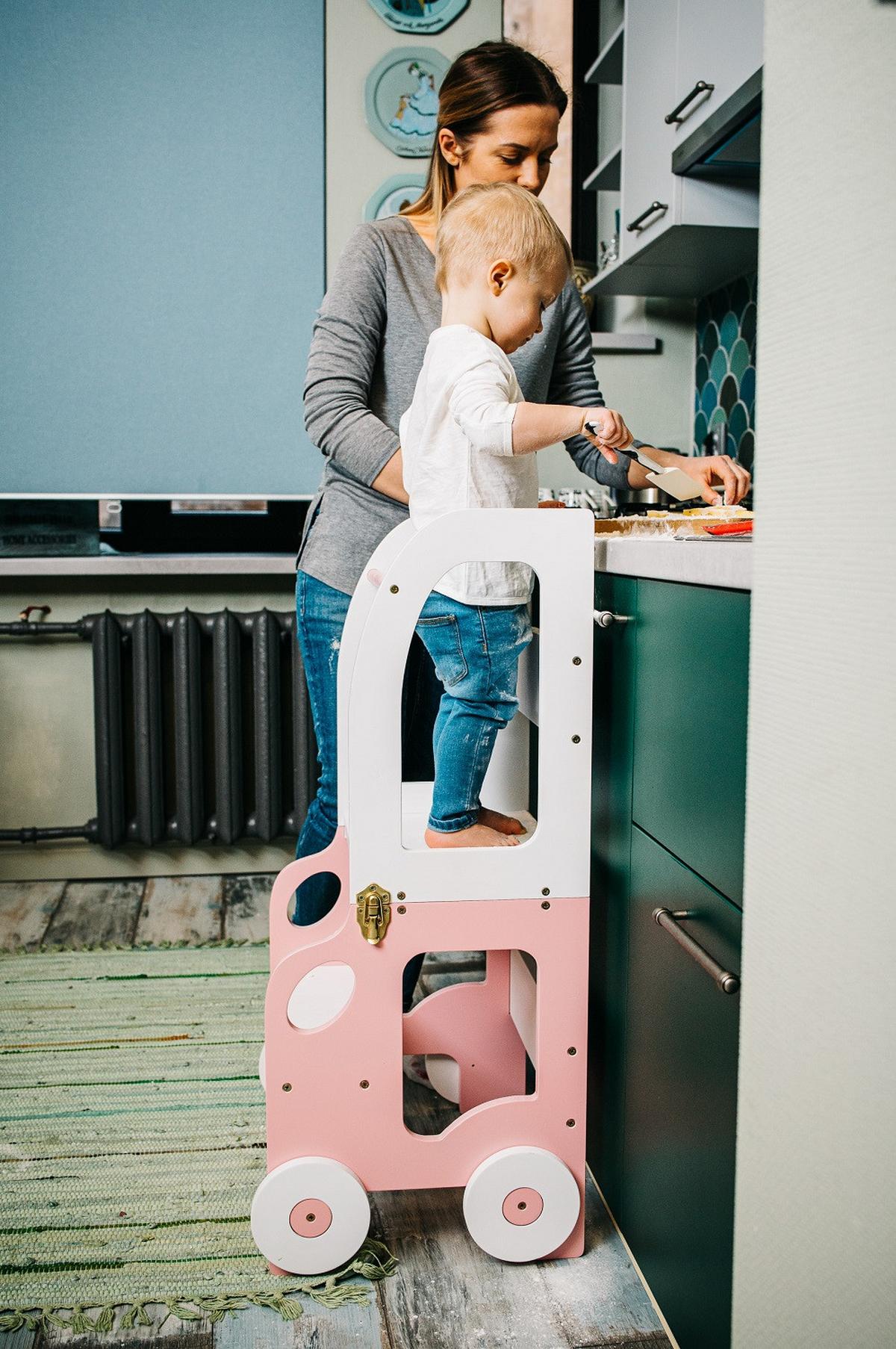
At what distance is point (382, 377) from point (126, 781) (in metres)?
1.42

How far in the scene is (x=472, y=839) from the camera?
3.63ft

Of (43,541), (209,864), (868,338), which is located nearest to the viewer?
(868,338)

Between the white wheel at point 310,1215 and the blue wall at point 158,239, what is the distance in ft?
5.86

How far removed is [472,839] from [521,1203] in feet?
1.21

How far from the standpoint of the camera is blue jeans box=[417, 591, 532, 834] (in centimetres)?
111

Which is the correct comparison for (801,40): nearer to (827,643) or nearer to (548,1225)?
(827,643)

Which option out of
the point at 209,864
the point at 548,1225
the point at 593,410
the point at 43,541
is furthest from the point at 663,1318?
the point at 43,541

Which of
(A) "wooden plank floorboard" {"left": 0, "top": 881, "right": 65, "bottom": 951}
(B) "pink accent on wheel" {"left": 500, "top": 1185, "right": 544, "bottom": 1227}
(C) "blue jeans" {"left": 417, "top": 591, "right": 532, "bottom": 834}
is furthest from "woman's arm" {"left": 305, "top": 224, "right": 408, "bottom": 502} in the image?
(A) "wooden plank floorboard" {"left": 0, "top": 881, "right": 65, "bottom": 951}

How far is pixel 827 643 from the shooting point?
1.53ft

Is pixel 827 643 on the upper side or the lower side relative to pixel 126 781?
upper

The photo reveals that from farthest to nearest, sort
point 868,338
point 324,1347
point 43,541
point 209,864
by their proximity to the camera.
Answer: point 209,864 → point 43,541 → point 324,1347 → point 868,338

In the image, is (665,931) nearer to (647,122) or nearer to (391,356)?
(391,356)

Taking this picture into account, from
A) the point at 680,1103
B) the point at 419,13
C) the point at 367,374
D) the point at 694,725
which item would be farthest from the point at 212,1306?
the point at 419,13

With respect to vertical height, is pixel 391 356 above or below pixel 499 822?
above
